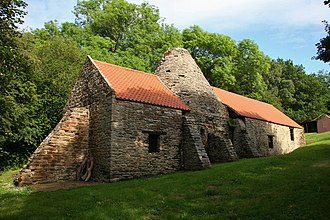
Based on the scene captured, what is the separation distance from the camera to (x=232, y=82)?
3512 centimetres

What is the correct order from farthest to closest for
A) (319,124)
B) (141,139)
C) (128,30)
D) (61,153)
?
(319,124)
(128,30)
(141,139)
(61,153)

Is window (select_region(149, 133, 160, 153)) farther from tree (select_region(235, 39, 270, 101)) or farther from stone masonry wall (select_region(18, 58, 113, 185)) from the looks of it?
tree (select_region(235, 39, 270, 101))

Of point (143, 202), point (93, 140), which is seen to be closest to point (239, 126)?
point (93, 140)

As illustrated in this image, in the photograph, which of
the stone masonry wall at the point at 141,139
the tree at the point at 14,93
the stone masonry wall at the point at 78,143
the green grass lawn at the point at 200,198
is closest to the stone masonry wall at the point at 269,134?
the stone masonry wall at the point at 141,139

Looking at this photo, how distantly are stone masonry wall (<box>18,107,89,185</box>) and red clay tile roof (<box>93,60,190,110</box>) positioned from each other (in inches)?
98.6

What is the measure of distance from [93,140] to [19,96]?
6.93 meters

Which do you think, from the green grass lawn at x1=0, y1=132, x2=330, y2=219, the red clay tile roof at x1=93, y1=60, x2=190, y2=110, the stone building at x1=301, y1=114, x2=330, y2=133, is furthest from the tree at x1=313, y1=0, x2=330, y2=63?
the stone building at x1=301, y1=114, x2=330, y2=133

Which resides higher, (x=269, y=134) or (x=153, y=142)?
(x=269, y=134)

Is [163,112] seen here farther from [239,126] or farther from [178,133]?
[239,126]

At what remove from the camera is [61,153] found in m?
13.6

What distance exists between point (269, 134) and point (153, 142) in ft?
43.8

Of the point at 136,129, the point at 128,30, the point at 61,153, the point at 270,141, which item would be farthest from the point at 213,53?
the point at 61,153

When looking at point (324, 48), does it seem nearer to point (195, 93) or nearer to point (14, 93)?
point (195, 93)

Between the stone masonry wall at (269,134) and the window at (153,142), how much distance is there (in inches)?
329
